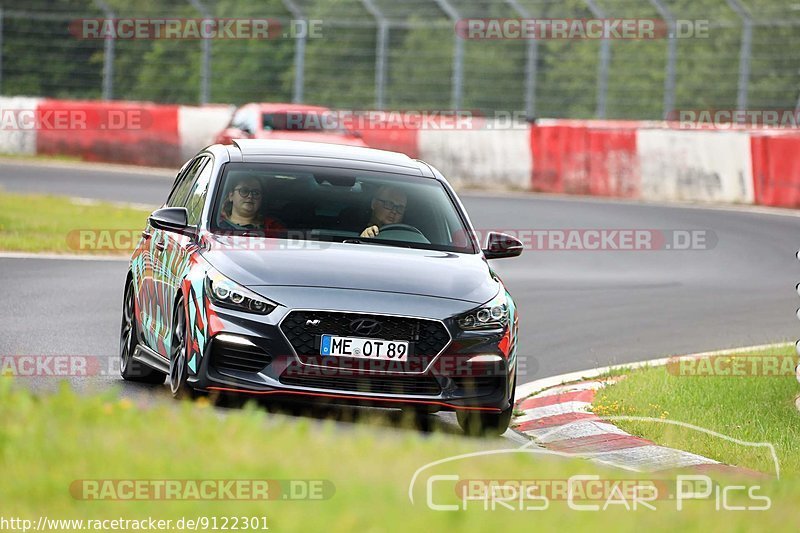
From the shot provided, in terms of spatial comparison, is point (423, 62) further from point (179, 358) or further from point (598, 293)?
point (179, 358)

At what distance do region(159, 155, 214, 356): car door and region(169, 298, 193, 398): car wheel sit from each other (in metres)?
0.11

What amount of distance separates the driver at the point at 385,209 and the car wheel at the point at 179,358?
4.29 ft

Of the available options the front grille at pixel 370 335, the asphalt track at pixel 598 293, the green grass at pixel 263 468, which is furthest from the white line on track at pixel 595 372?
the green grass at pixel 263 468

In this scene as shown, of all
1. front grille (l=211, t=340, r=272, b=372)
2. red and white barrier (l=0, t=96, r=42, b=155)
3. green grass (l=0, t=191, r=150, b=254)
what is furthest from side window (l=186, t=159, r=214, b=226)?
red and white barrier (l=0, t=96, r=42, b=155)

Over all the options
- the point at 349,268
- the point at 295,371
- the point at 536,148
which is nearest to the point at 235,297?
the point at 295,371

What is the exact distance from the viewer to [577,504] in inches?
219

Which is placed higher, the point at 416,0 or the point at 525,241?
the point at 416,0

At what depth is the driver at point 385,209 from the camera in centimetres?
1005

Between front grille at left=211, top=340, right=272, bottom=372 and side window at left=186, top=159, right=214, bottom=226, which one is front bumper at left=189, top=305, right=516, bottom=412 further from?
side window at left=186, top=159, right=214, bottom=226

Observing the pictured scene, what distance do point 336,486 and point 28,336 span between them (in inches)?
276

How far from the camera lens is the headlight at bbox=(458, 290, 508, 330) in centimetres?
895

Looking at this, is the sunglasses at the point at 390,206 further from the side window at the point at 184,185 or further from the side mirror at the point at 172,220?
the side window at the point at 184,185

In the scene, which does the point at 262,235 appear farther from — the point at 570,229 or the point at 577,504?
the point at 570,229

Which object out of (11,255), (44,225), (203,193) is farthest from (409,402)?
(44,225)
